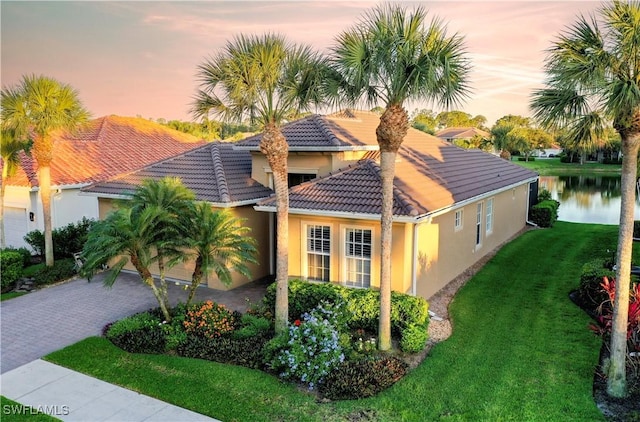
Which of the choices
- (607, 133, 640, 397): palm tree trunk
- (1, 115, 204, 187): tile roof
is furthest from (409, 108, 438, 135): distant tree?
(1, 115, 204, 187): tile roof

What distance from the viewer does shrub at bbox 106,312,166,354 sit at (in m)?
10.6

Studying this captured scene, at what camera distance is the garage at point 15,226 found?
67.6 feet

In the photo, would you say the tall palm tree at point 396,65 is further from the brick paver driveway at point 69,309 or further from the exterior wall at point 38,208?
the exterior wall at point 38,208

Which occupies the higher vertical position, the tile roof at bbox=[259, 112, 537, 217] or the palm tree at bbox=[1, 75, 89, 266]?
the palm tree at bbox=[1, 75, 89, 266]

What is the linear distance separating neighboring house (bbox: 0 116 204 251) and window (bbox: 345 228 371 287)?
11129 mm

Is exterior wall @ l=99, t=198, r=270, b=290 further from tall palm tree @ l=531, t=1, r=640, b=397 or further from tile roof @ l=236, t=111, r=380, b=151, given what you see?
tall palm tree @ l=531, t=1, r=640, b=397

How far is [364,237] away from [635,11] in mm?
7790

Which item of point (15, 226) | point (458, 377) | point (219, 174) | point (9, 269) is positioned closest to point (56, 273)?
point (9, 269)

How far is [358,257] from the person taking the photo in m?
13.1

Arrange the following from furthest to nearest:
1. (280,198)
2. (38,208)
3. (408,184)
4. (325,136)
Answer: (38,208) → (325,136) → (408,184) → (280,198)

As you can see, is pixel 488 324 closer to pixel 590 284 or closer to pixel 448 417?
pixel 590 284

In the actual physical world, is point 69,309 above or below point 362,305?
below

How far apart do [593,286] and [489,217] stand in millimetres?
6670

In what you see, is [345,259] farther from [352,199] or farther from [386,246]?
[386,246]
